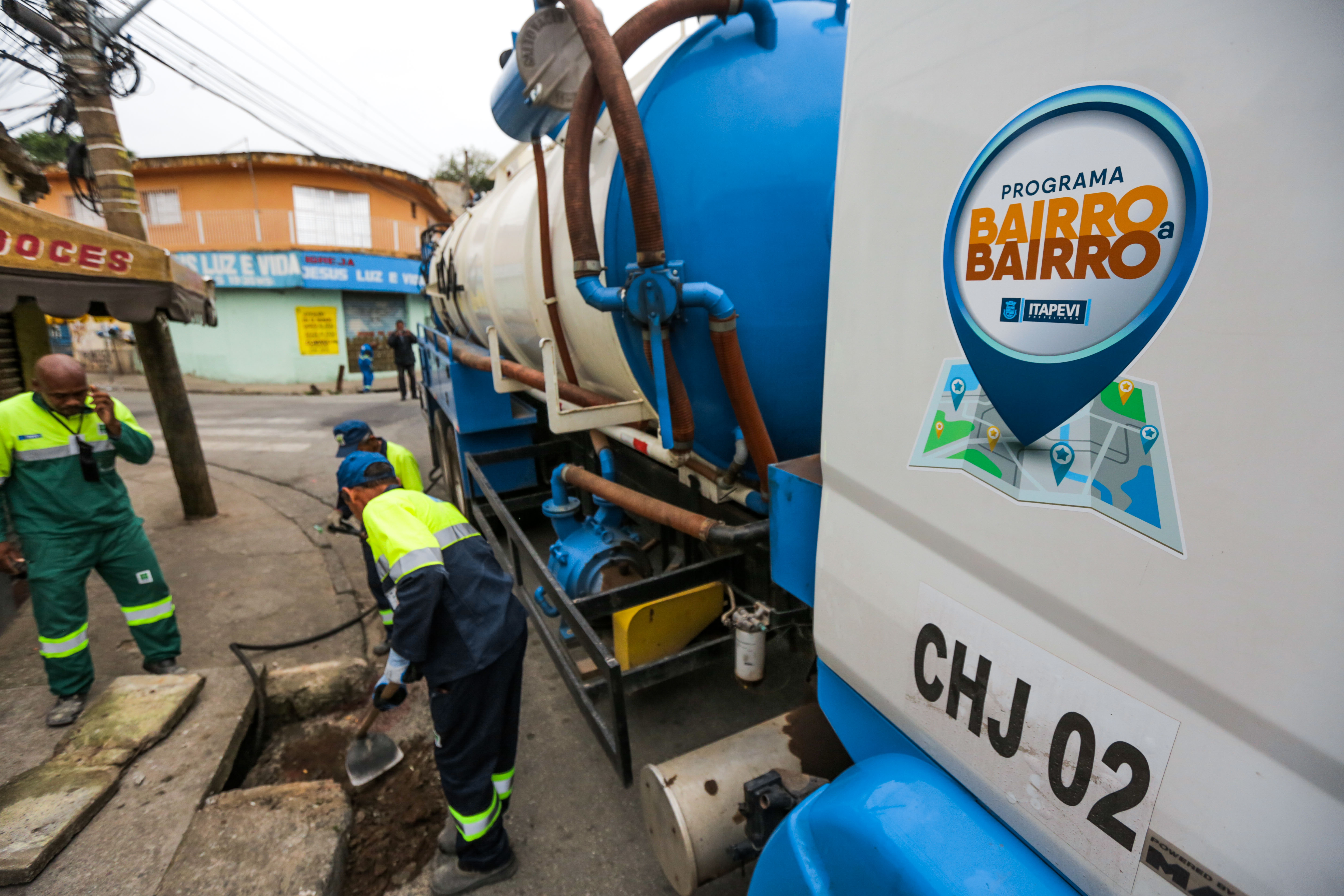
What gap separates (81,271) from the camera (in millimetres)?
3959

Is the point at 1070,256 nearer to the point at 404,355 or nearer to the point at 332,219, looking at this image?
the point at 404,355

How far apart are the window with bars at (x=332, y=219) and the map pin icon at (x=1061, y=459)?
18.9 m

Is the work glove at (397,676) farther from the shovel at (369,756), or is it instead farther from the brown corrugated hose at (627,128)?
the brown corrugated hose at (627,128)

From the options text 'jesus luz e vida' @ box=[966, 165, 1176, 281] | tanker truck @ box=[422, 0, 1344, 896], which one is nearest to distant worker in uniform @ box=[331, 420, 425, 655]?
tanker truck @ box=[422, 0, 1344, 896]

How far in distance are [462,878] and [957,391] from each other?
255 cm

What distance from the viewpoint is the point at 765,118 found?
80.4 inches

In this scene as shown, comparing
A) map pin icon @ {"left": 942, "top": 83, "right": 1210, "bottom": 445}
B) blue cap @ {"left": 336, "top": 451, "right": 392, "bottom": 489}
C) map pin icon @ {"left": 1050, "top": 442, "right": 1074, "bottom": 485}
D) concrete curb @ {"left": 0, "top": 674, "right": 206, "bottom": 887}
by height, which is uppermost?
map pin icon @ {"left": 942, "top": 83, "right": 1210, "bottom": 445}

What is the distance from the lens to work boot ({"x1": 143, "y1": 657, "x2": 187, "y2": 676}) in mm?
3561

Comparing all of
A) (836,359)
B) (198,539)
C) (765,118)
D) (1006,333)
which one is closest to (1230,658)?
(1006,333)

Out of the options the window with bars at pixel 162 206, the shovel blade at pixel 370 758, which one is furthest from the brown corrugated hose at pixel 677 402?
the window with bars at pixel 162 206

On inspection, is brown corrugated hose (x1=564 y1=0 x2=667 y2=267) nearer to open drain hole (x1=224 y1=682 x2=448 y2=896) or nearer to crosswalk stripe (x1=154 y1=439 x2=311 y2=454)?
open drain hole (x1=224 y1=682 x2=448 y2=896)

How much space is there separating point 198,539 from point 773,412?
605 cm

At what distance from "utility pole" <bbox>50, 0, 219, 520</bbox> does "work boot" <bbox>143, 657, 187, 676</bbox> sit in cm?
288

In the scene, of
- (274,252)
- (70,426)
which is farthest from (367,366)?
(70,426)
